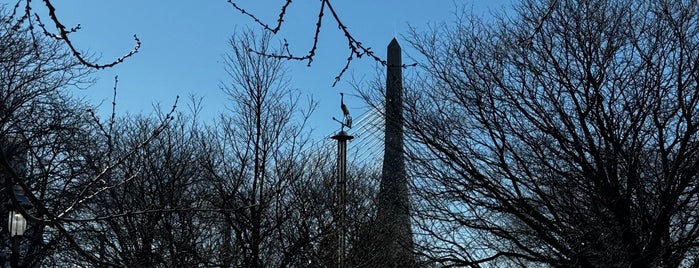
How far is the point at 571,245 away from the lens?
11.0 m

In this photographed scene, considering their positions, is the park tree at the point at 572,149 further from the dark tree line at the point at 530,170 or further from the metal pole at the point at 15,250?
the metal pole at the point at 15,250

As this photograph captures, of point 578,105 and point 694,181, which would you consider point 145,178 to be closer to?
point 578,105

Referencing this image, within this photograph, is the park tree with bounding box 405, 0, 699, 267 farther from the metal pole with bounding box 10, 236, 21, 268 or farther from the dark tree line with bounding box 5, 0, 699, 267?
the metal pole with bounding box 10, 236, 21, 268

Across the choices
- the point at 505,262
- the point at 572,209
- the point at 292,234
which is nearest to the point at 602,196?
the point at 572,209

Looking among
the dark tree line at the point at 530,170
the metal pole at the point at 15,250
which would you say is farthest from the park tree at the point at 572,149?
the metal pole at the point at 15,250

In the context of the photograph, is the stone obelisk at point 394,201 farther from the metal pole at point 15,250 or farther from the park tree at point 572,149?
the metal pole at point 15,250

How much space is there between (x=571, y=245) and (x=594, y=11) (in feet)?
10.2

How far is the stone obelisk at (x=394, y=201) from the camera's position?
42.5 ft

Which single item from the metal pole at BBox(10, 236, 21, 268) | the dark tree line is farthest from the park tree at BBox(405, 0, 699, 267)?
the metal pole at BBox(10, 236, 21, 268)

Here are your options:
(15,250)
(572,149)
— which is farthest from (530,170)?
(15,250)

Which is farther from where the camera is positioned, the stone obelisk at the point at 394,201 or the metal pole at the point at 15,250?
the metal pole at the point at 15,250

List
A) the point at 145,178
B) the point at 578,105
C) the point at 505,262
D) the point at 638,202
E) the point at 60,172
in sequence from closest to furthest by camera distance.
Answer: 1. the point at 638,202
2. the point at 578,105
3. the point at 505,262
4. the point at 145,178
5. the point at 60,172

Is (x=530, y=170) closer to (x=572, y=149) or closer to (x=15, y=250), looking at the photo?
(x=572, y=149)

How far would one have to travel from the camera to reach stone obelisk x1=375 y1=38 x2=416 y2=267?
12961mm
